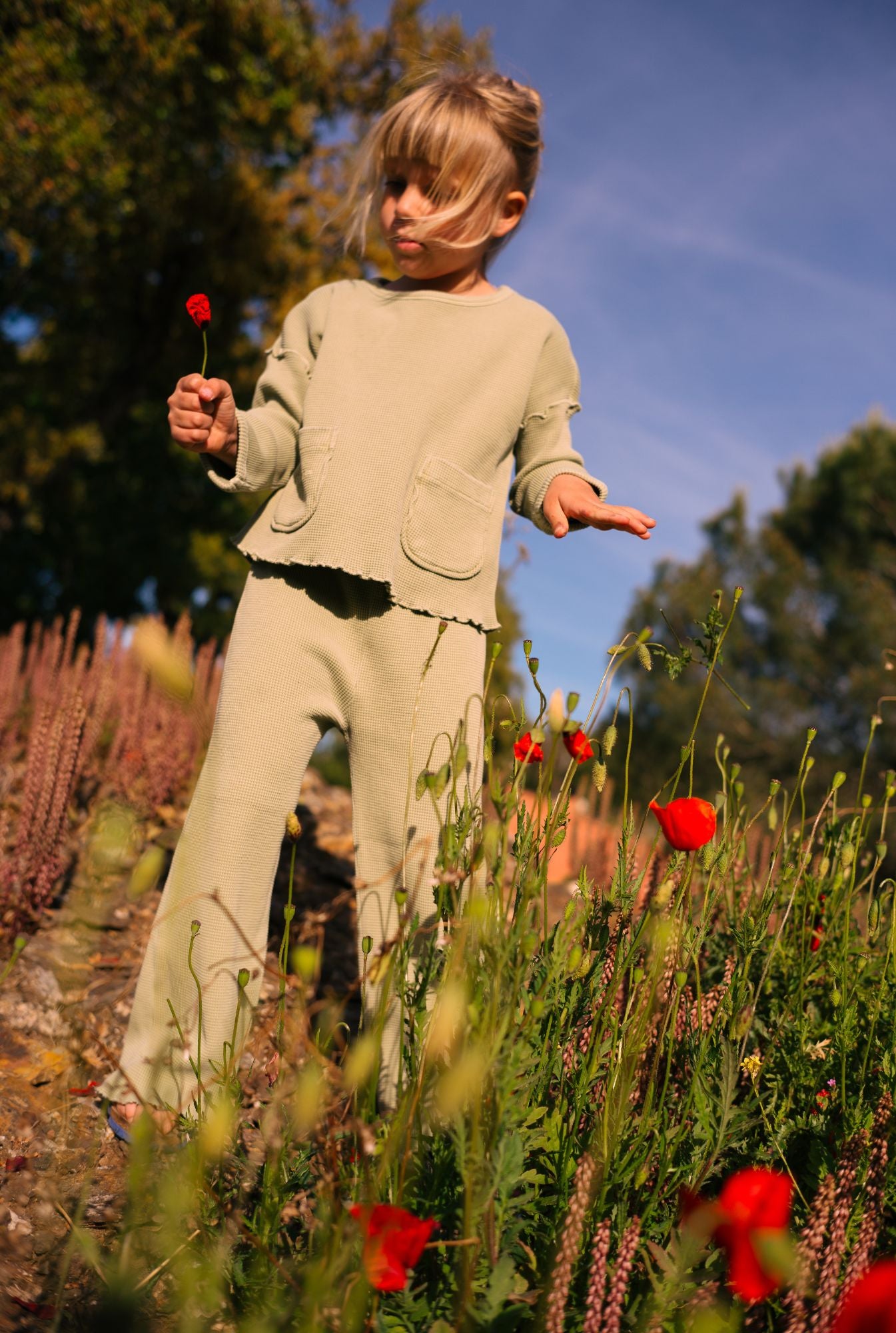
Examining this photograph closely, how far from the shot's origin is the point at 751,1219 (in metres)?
1.00

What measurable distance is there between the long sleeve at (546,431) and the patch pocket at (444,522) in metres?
0.17

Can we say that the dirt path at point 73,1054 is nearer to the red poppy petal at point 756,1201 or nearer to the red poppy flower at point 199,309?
the red poppy petal at point 756,1201

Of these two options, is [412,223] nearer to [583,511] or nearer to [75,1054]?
[583,511]

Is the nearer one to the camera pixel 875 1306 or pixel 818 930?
pixel 875 1306

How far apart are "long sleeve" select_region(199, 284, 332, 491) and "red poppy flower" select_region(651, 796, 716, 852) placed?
1.18 m

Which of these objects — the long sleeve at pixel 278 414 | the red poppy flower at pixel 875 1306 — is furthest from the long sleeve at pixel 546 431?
the red poppy flower at pixel 875 1306

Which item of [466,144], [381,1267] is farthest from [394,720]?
[466,144]

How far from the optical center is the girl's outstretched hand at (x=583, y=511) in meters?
1.87

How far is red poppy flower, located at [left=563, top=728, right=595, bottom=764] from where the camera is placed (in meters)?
1.44

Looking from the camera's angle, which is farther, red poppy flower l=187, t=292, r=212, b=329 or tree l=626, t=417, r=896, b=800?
tree l=626, t=417, r=896, b=800

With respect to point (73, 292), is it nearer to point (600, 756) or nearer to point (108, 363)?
point (108, 363)

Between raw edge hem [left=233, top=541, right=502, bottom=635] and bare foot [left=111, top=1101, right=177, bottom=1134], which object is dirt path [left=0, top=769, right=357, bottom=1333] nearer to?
bare foot [left=111, top=1101, right=177, bottom=1134]

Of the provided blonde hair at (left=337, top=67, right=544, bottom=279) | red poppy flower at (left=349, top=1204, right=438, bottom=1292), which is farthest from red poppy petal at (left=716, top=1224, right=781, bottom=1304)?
blonde hair at (left=337, top=67, right=544, bottom=279)

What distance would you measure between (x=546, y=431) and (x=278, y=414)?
0.61 metres
